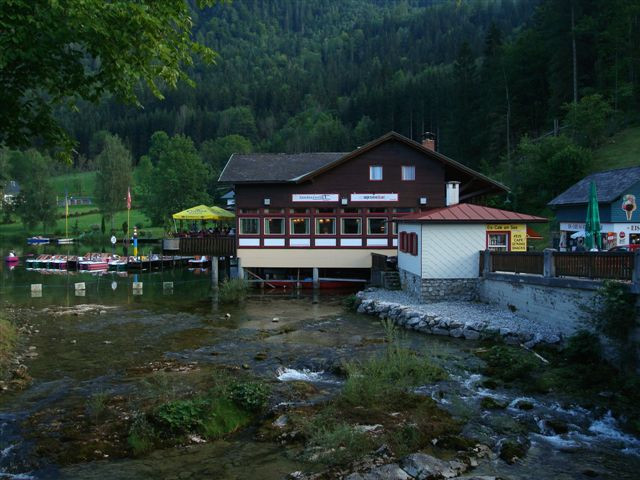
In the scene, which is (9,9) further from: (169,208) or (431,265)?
(169,208)

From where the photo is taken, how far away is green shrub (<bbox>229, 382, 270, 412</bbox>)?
1141 cm

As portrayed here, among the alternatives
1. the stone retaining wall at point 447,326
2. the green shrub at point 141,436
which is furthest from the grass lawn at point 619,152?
the green shrub at point 141,436

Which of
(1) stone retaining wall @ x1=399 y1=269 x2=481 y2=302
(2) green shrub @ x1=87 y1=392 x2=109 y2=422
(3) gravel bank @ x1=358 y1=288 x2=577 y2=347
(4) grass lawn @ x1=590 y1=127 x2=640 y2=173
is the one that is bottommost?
(2) green shrub @ x1=87 y1=392 x2=109 y2=422

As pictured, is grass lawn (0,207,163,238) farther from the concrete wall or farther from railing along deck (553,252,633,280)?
railing along deck (553,252,633,280)

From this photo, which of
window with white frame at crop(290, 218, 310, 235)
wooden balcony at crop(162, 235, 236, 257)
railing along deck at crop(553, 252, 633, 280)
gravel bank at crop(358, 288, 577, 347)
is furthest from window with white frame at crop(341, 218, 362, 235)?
railing along deck at crop(553, 252, 633, 280)

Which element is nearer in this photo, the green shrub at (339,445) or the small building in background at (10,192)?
the green shrub at (339,445)

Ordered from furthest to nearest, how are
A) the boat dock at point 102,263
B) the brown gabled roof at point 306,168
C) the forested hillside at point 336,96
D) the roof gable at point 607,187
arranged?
the forested hillside at point 336,96 < the boat dock at point 102,263 < the brown gabled roof at point 306,168 < the roof gable at point 607,187

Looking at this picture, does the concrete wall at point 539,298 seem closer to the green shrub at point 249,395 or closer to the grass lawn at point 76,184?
the green shrub at point 249,395

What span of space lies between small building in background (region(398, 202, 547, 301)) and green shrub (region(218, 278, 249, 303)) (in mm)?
9883

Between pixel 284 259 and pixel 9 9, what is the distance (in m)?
26.0

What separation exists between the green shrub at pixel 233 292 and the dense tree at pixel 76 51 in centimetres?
1974

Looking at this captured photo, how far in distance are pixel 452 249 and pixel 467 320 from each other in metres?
4.60

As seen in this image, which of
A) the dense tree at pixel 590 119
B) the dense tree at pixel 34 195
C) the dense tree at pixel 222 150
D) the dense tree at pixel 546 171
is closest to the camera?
the dense tree at pixel 546 171

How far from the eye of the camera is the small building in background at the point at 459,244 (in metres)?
23.0
